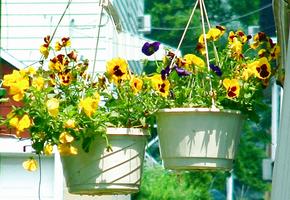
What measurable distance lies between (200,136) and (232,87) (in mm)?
195

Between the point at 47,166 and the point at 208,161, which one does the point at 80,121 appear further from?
the point at 47,166

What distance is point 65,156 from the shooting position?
145 inches

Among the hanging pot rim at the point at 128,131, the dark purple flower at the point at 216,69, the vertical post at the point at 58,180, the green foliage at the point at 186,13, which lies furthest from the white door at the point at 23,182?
the green foliage at the point at 186,13

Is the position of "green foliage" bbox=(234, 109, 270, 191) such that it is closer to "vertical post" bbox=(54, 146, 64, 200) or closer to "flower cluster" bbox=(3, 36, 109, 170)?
"vertical post" bbox=(54, 146, 64, 200)

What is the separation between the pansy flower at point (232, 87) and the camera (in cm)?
357

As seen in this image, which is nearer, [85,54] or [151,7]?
[85,54]

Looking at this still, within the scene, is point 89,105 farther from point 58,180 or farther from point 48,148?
point 58,180

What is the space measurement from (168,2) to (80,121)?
26.6 meters

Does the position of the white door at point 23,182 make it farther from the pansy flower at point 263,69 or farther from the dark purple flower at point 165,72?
the pansy flower at point 263,69

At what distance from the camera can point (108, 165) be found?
3.65 m

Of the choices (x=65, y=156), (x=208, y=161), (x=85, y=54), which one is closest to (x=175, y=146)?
(x=208, y=161)

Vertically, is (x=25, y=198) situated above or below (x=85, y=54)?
below

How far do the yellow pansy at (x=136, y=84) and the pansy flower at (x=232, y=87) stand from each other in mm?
308

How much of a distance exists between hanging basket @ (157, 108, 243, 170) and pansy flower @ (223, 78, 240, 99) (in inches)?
2.2
